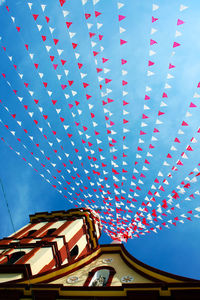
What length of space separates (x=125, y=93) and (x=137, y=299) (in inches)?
340

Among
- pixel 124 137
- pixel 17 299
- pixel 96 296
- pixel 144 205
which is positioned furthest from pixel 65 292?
pixel 124 137

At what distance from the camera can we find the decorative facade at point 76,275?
734 centimetres

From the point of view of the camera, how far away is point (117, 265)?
10.6m

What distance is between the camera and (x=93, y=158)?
1260cm

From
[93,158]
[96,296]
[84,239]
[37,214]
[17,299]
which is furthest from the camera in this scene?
[37,214]

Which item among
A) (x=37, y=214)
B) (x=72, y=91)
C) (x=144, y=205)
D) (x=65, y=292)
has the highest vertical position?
(x=72, y=91)

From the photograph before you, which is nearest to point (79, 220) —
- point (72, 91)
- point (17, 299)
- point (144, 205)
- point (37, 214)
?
point (37, 214)

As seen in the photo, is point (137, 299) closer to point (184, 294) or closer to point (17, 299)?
point (184, 294)

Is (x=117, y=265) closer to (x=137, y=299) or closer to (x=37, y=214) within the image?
(x=137, y=299)

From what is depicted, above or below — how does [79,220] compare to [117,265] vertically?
above

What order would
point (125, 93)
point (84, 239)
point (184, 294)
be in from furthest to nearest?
point (84, 239) < point (125, 93) < point (184, 294)

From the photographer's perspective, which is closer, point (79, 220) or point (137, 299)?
point (137, 299)

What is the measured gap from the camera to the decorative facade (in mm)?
7336

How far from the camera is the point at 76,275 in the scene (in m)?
9.80
